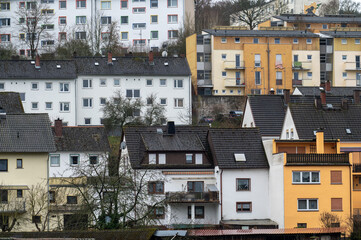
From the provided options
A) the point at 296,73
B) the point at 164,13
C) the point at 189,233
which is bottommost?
the point at 189,233

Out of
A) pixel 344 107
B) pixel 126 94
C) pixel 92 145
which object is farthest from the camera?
pixel 126 94

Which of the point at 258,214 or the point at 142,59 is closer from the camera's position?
the point at 258,214

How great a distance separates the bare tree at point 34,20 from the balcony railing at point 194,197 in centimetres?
5530

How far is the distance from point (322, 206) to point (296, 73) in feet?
156

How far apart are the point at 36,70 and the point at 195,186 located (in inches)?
1425

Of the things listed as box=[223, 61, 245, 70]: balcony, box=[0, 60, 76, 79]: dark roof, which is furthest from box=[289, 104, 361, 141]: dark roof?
box=[223, 61, 245, 70]: balcony

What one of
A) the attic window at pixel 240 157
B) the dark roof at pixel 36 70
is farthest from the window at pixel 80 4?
the attic window at pixel 240 157

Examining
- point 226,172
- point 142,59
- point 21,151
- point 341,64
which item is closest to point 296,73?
point 341,64

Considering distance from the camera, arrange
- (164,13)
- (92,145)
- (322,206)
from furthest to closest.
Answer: (164,13) < (92,145) < (322,206)

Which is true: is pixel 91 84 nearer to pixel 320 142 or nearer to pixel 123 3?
pixel 123 3

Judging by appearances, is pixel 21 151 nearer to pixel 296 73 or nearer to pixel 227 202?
pixel 227 202

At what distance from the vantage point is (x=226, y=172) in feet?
200

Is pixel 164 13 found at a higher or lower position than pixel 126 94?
higher

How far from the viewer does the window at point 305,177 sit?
58.7 m
